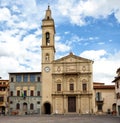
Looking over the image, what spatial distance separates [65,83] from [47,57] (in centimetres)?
736

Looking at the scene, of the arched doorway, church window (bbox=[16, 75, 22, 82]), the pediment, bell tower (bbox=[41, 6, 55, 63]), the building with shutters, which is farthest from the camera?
bell tower (bbox=[41, 6, 55, 63])

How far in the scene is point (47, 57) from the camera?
62.2 metres

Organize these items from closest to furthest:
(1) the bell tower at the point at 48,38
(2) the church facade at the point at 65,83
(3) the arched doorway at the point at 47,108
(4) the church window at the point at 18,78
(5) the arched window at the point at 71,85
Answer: (2) the church facade at the point at 65,83
(5) the arched window at the point at 71,85
(3) the arched doorway at the point at 47,108
(4) the church window at the point at 18,78
(1) the bell tower at the point at 48,38

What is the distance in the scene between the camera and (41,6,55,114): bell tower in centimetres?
6022

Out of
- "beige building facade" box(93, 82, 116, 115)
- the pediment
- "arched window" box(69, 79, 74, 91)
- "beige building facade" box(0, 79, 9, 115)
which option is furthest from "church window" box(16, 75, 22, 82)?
"beige building facade" box(93, 82, 116, 115)

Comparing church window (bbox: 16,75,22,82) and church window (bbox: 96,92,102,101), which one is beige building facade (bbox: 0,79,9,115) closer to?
church window (bbox: 16,75,22,82)

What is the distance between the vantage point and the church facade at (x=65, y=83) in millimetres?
59375

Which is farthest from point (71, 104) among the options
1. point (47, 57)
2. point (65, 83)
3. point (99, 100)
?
point (47, 57)

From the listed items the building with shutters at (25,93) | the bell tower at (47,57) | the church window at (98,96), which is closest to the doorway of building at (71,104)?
the bell tower at (47,57)

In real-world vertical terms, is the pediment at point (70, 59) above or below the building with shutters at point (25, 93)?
above

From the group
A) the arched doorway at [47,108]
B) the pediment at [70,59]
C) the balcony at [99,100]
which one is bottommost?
the arched doorway at [47,108]

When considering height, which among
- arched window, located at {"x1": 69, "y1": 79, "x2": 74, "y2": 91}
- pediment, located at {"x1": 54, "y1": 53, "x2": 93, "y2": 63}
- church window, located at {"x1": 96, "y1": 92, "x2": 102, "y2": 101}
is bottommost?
church window, located at {"x1": 96, "y1": 92, "x2": 102, "y2": 101}

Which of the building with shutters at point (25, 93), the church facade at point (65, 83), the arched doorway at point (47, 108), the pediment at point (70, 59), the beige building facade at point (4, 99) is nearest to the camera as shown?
the church facade at point (65, 83)

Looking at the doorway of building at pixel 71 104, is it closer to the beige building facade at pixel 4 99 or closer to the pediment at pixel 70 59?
the pediment at pixel 70 59
